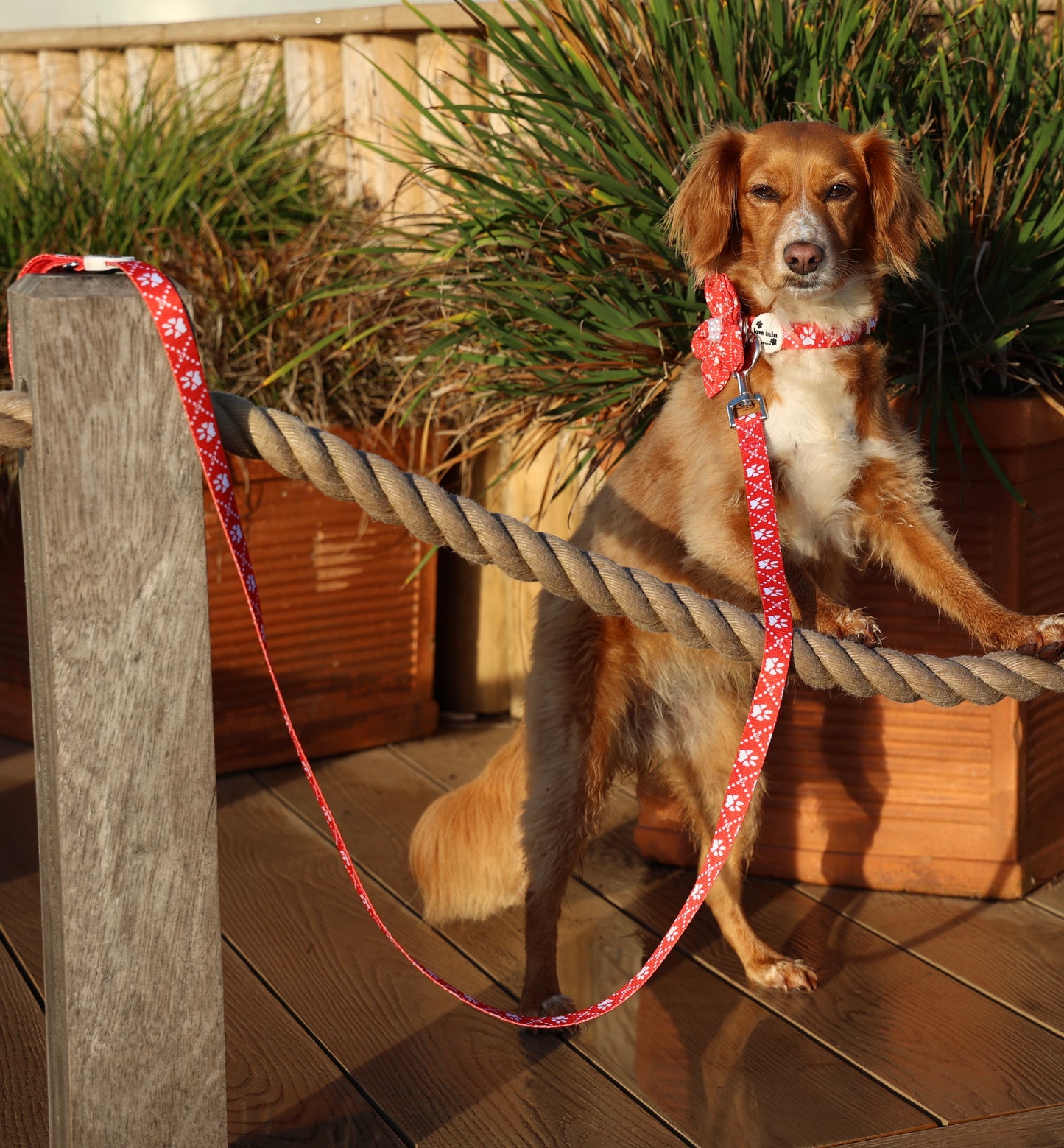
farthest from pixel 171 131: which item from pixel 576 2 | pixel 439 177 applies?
pixel 576 2

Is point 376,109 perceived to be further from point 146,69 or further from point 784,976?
point 784,976

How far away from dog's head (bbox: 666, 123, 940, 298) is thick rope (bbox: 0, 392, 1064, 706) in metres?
0.73

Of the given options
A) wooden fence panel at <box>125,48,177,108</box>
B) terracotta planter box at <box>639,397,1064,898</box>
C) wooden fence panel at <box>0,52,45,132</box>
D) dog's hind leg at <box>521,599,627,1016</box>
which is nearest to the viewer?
dog's hind leg at <box>521,599,627,1016</box>

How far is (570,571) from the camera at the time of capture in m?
1.58

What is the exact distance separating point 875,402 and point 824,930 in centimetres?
113

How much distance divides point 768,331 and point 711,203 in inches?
10.5

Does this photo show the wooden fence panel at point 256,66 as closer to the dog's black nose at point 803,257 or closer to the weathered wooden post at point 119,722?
the dog's black nose at point 803,257

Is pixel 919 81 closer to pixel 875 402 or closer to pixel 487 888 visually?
pixel 875 402

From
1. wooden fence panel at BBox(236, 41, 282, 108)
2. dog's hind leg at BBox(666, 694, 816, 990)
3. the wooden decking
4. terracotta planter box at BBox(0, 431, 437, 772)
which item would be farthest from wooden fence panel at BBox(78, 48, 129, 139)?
dog's hind leg at BBox(666, 694, 816, 990)

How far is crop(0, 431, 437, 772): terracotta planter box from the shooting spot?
3389 millimetres

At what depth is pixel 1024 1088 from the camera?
2047mm

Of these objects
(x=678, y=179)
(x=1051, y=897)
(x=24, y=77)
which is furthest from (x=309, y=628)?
(x=24, y=77)

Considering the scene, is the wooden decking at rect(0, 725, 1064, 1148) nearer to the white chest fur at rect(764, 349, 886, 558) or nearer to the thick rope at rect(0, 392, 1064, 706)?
the thick rope at rect(0, 392, 1064, 706)

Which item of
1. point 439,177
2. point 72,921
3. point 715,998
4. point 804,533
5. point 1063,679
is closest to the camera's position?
point 72,921
